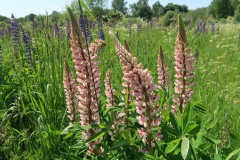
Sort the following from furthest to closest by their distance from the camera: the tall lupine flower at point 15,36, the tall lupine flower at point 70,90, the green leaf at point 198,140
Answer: the tall lupine flower at point 15,36
the tall lupine flower at point 70,90
the green leaf at point 198,140

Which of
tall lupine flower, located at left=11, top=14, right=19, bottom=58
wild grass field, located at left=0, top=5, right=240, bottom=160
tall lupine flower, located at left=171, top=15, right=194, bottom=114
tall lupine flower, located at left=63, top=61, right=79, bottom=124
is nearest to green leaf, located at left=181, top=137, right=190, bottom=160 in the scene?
wild grass field, located at left=0, top=5, right=240, bottom=160

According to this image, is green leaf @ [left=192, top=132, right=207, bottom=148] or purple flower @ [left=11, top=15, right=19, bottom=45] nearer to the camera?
green leaf @ [left=192, top=132, right=207, bottom=148]

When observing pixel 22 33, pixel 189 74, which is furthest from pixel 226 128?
pixel 22 33

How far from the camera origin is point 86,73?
1.31m

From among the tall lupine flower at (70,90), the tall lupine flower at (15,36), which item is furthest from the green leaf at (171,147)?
the tall lupine flower at (15,36)

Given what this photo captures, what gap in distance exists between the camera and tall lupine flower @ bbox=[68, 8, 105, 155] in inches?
50.1

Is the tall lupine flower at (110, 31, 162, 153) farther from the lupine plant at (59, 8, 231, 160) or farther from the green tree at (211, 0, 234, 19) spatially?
the green tree at (211, 0, 234, 19)

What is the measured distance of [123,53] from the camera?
1128mm

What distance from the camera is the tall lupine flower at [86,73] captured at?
1271 mm

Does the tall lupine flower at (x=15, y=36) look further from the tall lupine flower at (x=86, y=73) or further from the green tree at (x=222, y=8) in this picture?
the green tree at (x=222, y=8)

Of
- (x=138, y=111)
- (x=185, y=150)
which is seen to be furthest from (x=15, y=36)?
(x=185, y=150)

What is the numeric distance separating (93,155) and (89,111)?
28 cm

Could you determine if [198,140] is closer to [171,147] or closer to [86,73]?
[171,147]

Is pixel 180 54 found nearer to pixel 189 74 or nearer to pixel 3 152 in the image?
pixel 189 74
